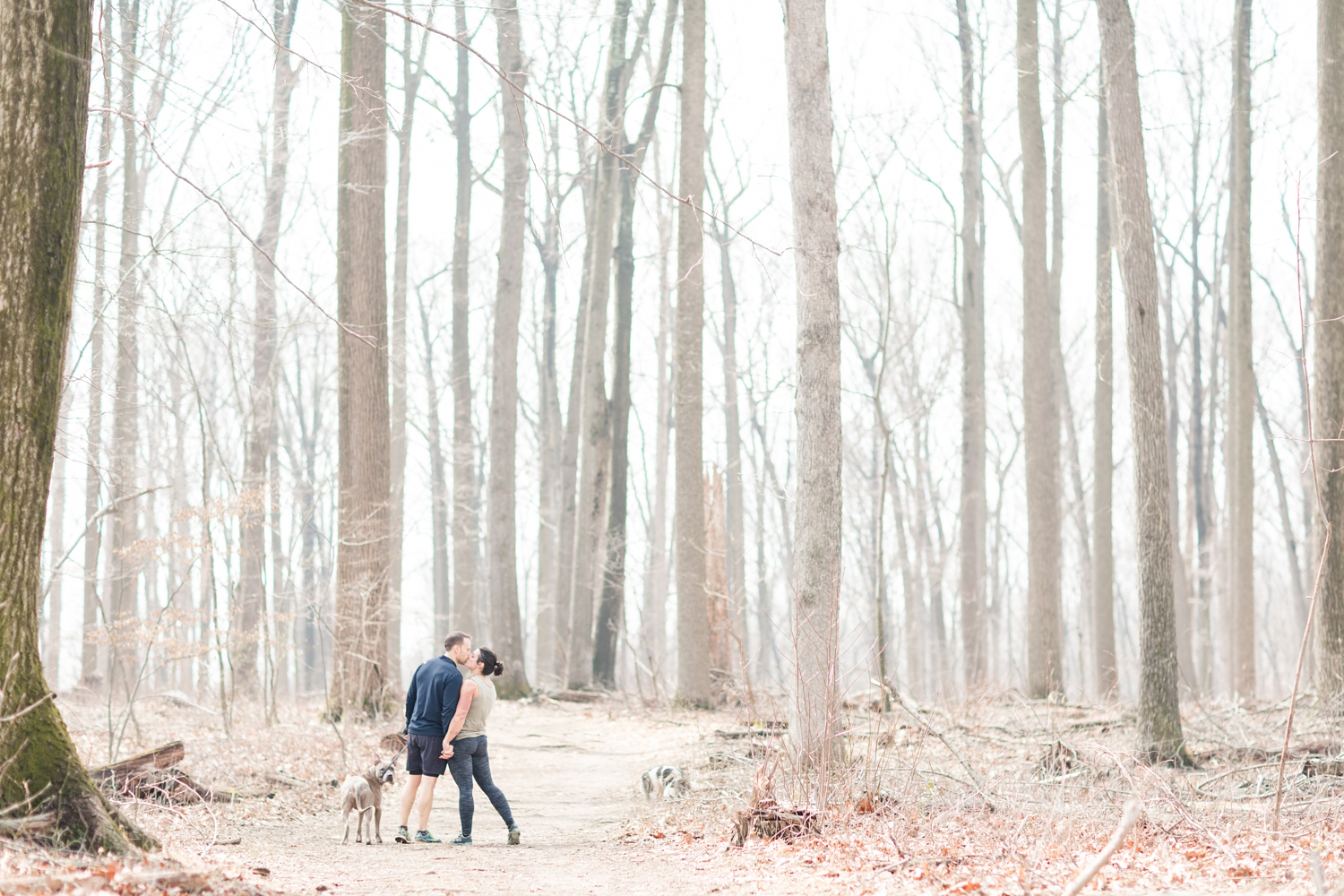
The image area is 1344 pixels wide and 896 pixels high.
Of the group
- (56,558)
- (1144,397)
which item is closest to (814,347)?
(1144,397)

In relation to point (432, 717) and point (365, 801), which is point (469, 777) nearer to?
point (432, 717)

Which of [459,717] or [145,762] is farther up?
[459,717]

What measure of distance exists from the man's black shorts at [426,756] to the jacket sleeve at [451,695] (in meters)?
0.12

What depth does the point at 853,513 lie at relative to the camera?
Result: 3934 cm

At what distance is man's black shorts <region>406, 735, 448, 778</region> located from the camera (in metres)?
7.29

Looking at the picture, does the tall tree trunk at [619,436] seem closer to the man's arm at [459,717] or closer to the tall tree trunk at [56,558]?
the man's arm at [459,717]

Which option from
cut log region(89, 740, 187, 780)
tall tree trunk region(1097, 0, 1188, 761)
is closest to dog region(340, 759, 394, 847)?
cut log region(89, 740, 187, 780)

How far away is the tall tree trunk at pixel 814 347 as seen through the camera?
25.1 feet

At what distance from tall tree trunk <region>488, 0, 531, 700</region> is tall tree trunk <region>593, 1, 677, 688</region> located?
1486mm

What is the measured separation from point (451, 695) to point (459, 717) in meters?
0.16

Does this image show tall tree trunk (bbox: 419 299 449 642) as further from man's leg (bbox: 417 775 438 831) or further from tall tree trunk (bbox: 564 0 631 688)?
man's leg (bbox: 417 775 438 831)

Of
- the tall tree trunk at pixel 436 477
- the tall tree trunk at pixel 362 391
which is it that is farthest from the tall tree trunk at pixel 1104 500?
the tall tree trunk at pixel 436 477

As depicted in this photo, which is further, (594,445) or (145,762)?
(594,445)

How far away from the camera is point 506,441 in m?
18.5
